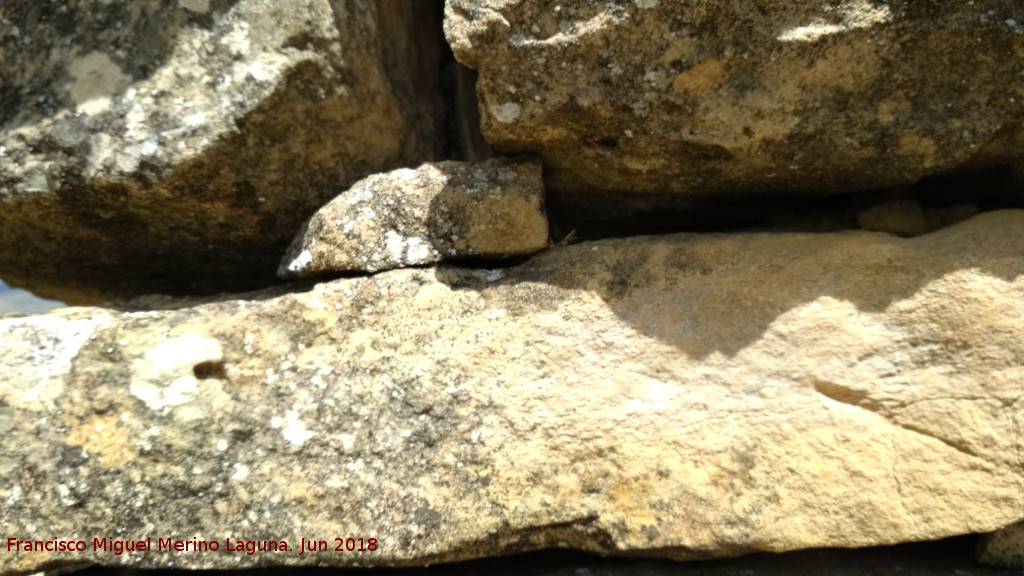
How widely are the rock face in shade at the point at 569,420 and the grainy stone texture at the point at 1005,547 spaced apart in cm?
13

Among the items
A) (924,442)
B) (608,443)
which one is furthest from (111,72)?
(924,442)

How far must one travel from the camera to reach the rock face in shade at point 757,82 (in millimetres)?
1128

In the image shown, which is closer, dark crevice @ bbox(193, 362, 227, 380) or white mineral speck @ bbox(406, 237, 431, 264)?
dark crevice @ bbox(193, 362, 227, 380)

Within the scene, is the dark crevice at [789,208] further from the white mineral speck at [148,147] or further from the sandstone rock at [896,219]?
the white mineral speck at [148,147]

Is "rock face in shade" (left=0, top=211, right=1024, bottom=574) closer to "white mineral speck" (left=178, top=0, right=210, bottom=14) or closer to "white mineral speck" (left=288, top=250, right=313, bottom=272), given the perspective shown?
"white mineral speck" (left=288, top=250, right=313, bottom=272)

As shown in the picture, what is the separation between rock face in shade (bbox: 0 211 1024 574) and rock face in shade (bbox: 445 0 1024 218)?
0.17 m

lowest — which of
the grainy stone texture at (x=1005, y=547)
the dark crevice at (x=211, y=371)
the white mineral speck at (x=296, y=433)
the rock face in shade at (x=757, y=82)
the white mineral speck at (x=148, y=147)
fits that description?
the grainy stone texture at (x=1005, y=547)

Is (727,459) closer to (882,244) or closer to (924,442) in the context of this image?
(924,442)

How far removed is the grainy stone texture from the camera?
123 cm

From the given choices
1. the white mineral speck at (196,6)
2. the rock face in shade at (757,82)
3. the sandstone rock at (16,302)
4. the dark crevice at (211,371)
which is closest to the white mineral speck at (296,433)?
the dark crevice at (211,371)

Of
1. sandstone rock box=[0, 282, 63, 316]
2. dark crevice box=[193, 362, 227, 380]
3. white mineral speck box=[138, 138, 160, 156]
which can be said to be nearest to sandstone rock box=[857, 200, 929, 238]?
dark crevice box=[193, 362, 227, 380]

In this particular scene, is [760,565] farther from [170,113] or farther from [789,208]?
[170,113]

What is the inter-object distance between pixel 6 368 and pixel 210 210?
43cm

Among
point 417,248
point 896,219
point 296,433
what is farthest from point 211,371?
point 896,219
